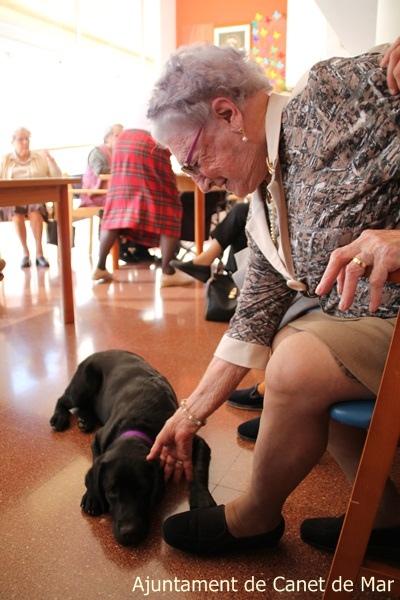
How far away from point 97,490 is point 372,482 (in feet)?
2.22

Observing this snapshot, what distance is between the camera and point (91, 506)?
1.18 meters

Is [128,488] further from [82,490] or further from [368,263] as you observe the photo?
[368,263]

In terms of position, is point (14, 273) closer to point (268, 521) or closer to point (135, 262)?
point (135, 262)

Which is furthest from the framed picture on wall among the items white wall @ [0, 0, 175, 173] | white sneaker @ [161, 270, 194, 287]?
white sneaker @ [161, 270, 194, 287]

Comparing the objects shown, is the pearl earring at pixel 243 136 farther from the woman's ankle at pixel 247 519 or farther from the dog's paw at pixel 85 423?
the dog's paw at pixel 85 423

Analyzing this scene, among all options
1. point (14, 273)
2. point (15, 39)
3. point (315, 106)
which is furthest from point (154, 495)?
point (15, 39)

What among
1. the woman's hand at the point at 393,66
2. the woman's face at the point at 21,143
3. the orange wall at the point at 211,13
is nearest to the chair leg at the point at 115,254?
the woman's face at the point at 21,143

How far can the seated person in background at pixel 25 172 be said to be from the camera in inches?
170

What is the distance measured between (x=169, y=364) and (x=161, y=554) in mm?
1055

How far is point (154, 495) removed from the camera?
1.14 metres

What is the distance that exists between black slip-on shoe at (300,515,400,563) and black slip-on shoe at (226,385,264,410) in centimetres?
62

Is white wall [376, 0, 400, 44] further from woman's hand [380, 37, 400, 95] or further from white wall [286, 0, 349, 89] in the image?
white wall [286, 0, 349, 89]

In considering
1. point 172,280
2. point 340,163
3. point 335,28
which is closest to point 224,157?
point 340,163

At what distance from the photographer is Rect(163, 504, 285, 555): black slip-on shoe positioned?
3.32ft
